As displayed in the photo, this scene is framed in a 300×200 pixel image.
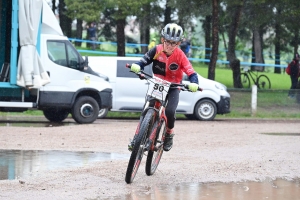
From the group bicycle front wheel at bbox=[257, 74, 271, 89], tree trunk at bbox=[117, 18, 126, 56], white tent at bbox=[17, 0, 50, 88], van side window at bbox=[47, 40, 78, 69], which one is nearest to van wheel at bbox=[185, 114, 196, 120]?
van side window at bbox=[47, 40, 78, 69]

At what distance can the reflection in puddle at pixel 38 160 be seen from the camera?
34.9 feet

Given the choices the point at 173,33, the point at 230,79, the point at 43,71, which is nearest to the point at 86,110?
the point at 43,71

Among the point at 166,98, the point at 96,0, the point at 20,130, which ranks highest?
the point at 96,0

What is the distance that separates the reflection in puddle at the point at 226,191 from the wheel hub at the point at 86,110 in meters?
10.9

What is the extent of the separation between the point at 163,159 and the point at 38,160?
6.12 feet

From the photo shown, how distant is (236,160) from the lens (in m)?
12.6

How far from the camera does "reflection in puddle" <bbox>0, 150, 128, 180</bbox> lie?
1065 centimetres

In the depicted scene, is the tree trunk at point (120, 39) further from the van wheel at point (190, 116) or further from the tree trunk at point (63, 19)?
the van wheel at point (190, 116)

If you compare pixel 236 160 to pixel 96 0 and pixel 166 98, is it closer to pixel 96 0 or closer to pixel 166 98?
pixel 166 98

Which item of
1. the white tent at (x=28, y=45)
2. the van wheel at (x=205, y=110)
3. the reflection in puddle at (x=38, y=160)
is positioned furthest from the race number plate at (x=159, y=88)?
the van wheel at (x=205, y=110)

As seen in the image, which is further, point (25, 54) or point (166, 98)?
point (25, 54)

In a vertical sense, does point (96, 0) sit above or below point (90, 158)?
above

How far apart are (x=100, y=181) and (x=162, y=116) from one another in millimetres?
1085

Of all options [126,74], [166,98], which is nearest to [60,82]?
[126,74]
